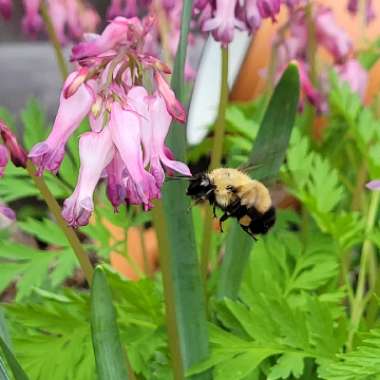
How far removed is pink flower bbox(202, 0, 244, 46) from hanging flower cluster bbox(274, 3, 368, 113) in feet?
1.61

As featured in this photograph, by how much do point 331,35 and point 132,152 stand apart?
98 cm

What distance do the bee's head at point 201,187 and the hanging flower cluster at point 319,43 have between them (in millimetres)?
652

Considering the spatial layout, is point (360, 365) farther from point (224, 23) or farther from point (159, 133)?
point (224, 23)

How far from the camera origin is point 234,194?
3.12 ft

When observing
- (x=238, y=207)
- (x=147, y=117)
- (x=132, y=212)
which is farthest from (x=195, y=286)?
(x=132, y=212)

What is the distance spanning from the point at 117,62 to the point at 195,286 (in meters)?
0.31

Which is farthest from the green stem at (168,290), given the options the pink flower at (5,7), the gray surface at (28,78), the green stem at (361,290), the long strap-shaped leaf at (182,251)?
the gray surface at (28,78)

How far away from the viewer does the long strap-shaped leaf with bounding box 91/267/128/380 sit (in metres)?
0.83

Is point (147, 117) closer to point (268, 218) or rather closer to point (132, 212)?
point (268, 218)

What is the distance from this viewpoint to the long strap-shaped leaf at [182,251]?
3.17ft

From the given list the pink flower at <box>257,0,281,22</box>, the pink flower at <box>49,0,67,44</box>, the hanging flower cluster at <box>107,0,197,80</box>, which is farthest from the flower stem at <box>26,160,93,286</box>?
the pink flower at <box>49,0,67,44</box>

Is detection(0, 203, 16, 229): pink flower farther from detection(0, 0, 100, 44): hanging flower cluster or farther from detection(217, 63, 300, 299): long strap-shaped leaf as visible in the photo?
detection(0, 0, 100, 44): hanging flower cluster

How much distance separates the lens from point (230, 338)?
42.4 inches

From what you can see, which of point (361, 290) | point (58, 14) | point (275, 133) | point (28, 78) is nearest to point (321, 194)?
point (361, 290)
